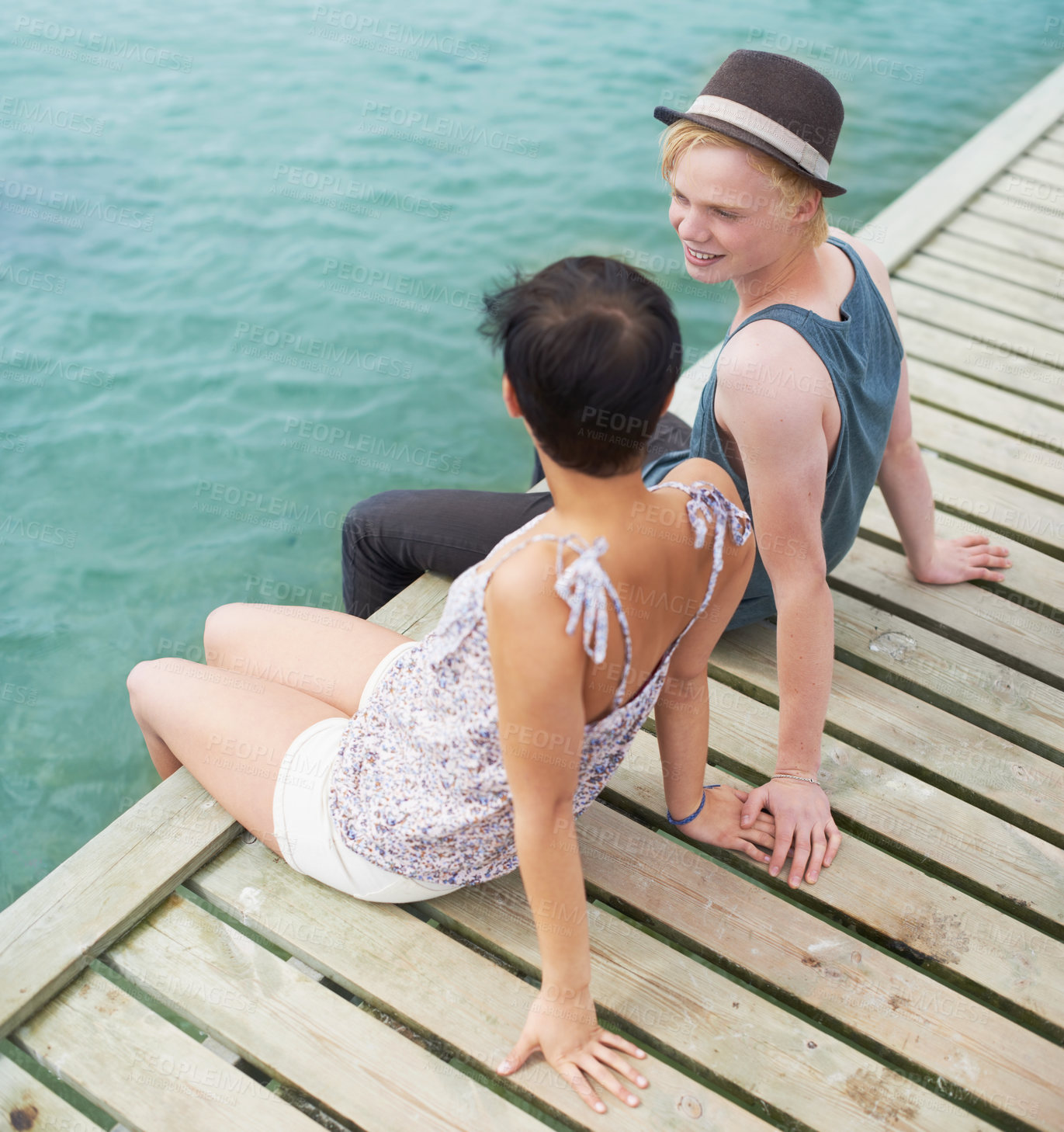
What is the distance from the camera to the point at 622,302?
121cm

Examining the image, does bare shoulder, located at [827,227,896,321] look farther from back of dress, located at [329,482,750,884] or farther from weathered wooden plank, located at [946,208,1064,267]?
weathered wooden plank, located at [946,208,1064,267]

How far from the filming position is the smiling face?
1874 millimetres

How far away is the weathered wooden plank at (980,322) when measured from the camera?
3.82 m

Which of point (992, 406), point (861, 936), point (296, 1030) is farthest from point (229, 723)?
point (992, 406)

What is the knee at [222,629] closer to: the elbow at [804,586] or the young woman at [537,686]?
the young woman at [537,686]

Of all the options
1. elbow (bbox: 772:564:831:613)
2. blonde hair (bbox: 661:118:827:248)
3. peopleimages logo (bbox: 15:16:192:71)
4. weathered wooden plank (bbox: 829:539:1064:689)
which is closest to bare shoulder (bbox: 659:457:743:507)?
elbow (bbox: 772:564:831:613)

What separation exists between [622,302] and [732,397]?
2.40ft

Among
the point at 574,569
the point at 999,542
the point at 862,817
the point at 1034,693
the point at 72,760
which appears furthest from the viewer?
the point at 72,760

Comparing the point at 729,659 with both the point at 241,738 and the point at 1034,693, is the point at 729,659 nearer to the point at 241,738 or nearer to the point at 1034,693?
the point at 1034,693

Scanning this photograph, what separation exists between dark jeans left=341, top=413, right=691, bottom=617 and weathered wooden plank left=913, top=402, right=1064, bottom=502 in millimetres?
1054

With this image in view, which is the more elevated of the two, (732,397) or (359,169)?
(732,397)

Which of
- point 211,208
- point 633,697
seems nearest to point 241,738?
point 633,697

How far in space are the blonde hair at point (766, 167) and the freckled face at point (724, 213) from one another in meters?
0.01

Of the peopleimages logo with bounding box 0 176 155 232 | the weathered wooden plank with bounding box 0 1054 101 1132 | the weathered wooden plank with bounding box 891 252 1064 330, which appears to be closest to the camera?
the weathered wooden plank with bounding box 0 1054 101 1132
